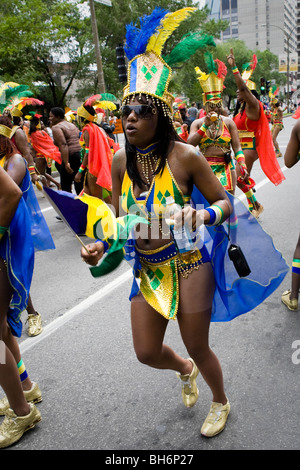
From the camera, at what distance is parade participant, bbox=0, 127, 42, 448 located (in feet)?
8.02

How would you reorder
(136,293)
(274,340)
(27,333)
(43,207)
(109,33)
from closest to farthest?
(136,293) → (274,340) → (27,333) → (43,207) → (109,33)

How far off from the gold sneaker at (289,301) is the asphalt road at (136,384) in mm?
64

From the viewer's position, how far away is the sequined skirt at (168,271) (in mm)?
2246

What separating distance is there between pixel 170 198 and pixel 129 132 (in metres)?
0.41

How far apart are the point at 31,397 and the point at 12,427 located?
339mm

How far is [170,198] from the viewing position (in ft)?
7.07

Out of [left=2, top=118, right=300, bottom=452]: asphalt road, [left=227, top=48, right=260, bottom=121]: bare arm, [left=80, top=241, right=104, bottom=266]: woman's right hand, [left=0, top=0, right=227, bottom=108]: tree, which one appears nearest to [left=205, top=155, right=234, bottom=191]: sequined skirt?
[left=227, top=48, right=260, bottom=121]: bare arm

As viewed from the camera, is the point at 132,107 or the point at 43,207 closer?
the point at 132,107

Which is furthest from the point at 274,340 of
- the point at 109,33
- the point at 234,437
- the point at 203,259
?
the point at 109,33

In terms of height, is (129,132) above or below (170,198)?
above

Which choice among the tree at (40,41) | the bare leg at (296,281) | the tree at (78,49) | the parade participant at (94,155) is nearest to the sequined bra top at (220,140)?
the bare leg at (296,281)

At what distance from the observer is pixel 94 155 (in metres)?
6.53

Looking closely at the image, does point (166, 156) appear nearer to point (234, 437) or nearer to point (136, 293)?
point (136, 293)

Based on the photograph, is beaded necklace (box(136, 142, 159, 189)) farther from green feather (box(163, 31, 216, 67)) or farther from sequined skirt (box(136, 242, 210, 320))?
green feather (box(163, 31, 216, 67))
